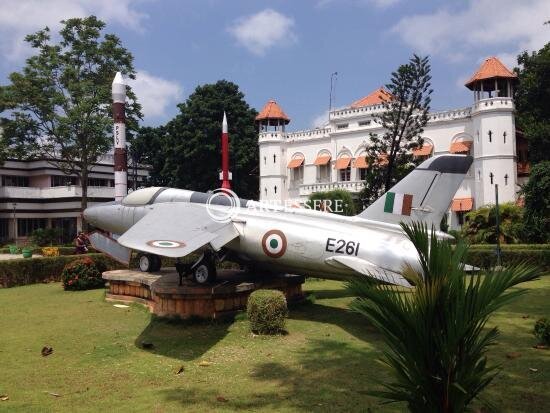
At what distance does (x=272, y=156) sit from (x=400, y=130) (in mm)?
16343

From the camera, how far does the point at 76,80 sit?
37.5 m

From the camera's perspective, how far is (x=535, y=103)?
44.0 metres

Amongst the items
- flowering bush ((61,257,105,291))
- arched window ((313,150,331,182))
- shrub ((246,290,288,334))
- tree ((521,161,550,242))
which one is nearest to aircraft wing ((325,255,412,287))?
shrub ((246,290,288,334))

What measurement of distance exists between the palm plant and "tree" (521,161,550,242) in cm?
2376

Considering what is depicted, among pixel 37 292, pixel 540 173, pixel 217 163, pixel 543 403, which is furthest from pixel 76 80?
pixel 543 403

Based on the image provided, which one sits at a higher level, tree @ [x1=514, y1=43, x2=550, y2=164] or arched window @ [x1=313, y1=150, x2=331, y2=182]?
tree @ [x1=514, y1=43, x2=550, y2=164]

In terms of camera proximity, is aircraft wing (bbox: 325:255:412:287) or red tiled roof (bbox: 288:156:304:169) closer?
aircraft wing (bbox: 325:255:412:287)

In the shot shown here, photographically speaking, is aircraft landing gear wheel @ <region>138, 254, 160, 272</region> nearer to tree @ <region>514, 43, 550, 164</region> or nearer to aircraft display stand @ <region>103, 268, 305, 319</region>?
aircraft display stand @ <region>103, 268, 305, 319</region>

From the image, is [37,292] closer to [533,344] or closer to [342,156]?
[533,344]

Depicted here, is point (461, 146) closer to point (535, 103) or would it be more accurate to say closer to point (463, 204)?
point (463, 204)

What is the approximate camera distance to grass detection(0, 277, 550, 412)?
673 cm

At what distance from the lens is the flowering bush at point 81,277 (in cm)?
1800

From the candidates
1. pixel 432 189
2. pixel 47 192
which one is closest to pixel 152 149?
pixel 47 192

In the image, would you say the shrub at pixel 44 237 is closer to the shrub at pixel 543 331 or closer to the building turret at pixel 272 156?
the building turret at pixel 272 156
